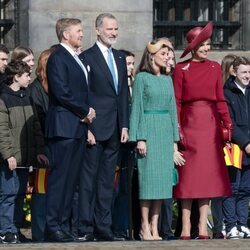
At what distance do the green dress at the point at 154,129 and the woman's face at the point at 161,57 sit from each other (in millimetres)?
122

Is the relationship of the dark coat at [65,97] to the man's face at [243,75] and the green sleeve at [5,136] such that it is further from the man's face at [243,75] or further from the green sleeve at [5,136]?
the man's face at [243,75]

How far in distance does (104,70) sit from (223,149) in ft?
5.34

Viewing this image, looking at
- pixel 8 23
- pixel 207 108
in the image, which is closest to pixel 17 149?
pixel 207 108

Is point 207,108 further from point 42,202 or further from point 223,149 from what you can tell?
point 42,202

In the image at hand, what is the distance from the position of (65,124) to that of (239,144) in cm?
238

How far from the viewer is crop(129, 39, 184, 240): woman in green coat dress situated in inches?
513

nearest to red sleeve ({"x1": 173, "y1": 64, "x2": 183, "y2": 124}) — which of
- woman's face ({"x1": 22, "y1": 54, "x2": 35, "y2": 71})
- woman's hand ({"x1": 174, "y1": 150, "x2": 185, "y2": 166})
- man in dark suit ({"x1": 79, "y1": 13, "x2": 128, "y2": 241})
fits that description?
woman's hand ({"x1": 174, "y1": 150, "x2": 185, "y2": 166})

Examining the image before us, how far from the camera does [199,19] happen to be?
17.9 meters

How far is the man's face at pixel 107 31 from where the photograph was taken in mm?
13023

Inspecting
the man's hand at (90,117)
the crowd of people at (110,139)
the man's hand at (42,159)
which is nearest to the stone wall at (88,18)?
the crowd of people at (110,139)

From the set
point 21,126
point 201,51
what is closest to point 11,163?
point 21,126

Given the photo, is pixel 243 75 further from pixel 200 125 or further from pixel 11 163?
pixel 11 163

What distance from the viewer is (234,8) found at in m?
18.0

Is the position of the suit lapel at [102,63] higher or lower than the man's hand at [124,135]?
higher
